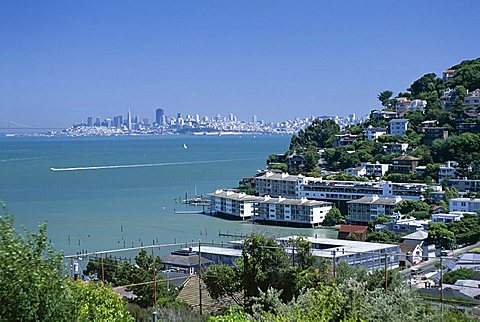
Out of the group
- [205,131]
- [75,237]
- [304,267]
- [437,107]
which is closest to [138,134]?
[205,131]

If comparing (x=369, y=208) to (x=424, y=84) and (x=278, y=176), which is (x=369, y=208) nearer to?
(x=278, y=176)

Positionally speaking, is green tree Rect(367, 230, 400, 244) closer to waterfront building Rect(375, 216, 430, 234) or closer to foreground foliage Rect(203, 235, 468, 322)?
waterfront building Rect(375, 216, 430, 234)

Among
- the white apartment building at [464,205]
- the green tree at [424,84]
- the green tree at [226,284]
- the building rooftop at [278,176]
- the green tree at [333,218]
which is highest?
the green tree at [424,84]

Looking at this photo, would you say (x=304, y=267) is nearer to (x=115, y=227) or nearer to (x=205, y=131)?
(x=115, y=227)

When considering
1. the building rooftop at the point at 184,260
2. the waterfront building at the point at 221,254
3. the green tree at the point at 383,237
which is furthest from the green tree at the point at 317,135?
the building rooftop at the point at 184,260

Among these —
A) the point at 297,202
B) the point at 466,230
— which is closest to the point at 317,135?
the point at 297,202

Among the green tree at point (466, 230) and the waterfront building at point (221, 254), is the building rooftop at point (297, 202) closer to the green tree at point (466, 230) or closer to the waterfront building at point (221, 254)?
the green tree at point (466, 230)
